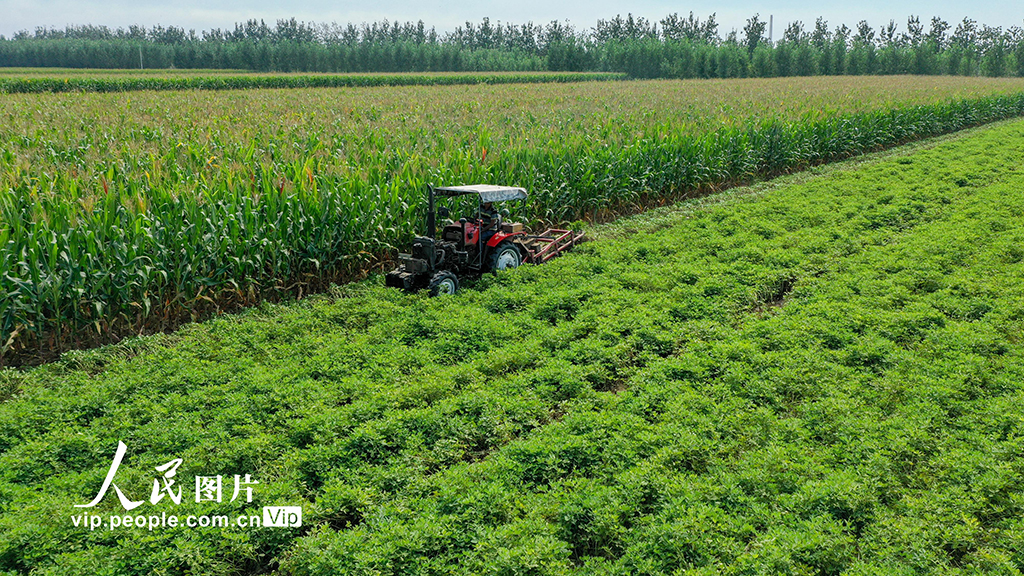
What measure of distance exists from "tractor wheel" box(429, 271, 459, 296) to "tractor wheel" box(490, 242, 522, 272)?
87 cm

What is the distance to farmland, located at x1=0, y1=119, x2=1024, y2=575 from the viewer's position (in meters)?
4.66

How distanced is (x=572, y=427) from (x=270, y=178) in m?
7.82

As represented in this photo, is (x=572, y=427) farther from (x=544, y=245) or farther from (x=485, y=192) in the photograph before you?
(x=544, y=245)

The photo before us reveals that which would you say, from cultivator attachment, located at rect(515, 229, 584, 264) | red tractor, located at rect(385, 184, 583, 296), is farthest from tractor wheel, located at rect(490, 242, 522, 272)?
cultivator attachment, located at rect(515, 229, 584, 264)

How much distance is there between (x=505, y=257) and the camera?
11008mm

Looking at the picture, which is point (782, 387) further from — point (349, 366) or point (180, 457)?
point (180, 457)

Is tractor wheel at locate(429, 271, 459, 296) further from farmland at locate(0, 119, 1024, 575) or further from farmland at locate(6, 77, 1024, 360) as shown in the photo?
farmland at locate(6, 77, 1024, 360)

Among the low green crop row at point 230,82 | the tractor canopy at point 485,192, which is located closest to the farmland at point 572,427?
the tractor canopy at point 485,192

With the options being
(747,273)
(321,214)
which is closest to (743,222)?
(747,273)

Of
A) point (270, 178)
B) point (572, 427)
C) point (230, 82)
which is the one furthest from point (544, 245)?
point (230, 82)

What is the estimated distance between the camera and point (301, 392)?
22.6 ft

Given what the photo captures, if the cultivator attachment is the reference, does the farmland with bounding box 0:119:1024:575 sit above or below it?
below

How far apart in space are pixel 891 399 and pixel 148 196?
1109 cm

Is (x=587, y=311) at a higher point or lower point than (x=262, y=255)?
lower
